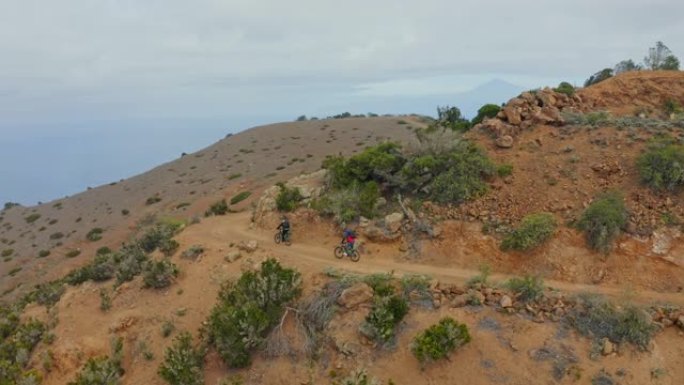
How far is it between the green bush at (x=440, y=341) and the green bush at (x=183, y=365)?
565 cm

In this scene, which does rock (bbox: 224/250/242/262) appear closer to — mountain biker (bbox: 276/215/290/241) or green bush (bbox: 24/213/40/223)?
mountain biker (bbox: 276/215/290/241)

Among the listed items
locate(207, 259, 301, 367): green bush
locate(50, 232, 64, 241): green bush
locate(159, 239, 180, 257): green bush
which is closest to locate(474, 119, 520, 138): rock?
locate(207, 259, 301, 367): green bush

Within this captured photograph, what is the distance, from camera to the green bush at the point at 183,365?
478 inches

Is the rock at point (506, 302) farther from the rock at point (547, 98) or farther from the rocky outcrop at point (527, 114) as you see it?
the rock at point (547, 98)

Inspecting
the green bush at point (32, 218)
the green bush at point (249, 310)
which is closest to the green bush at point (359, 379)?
the green bush at point (249, 310)

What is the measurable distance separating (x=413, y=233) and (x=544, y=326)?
553cm

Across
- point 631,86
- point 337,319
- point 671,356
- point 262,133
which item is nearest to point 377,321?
point 337,319

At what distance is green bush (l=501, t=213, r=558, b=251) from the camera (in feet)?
46.1

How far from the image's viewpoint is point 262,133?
64.0 meters

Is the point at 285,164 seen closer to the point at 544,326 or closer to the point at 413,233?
the point at 413,233

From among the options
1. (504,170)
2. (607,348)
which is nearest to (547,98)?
(504,170)

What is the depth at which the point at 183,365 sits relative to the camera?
1230 centimetres

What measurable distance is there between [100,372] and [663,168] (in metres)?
17.4

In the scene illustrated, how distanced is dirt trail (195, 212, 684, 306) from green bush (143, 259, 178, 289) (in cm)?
220
